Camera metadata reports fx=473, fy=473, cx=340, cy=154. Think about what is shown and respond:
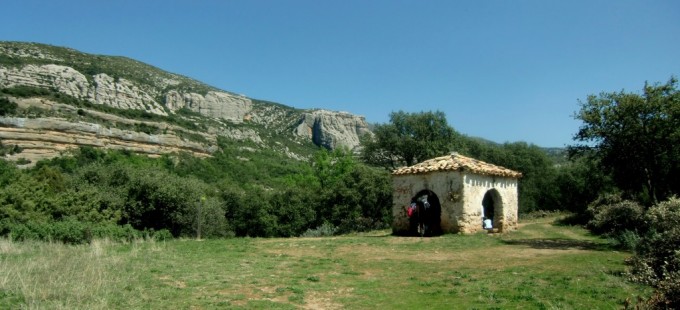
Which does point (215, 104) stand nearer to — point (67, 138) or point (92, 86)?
point (92, 86)

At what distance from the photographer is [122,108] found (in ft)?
237

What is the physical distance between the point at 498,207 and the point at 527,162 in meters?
27.1

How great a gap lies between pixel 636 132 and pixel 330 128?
9477cm

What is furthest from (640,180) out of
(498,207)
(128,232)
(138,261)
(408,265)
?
(128,232)

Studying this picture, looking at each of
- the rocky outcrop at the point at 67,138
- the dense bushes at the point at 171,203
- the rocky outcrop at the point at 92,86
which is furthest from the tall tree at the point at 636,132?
the rocky outcrop at the point at 92,86

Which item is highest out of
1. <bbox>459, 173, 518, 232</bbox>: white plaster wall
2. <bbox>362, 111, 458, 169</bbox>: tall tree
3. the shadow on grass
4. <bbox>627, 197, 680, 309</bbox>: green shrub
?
<bbox>362, 111, 458, 169</bbox>: tall tree

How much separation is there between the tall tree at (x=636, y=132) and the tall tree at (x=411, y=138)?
2270 centimetres

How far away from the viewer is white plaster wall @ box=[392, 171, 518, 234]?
19.3 m

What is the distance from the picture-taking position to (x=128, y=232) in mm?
21000

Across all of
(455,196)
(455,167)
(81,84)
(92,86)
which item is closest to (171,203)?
(455,196)

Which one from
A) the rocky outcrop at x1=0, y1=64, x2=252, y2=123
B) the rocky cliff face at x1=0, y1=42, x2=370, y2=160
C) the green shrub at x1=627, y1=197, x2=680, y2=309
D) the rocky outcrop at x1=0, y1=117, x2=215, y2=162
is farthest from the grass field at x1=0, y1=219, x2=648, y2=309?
the rocky outcrop at x1=0, y1=64, x2=252, y2=123

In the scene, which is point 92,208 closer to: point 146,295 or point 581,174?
point 146,295

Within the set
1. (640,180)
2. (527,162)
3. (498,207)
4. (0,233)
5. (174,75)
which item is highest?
(174,75)

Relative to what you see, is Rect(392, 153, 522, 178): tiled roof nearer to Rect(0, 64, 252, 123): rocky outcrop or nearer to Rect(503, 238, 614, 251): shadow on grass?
Rect(503, 238, 614, 251): shadow on grass
